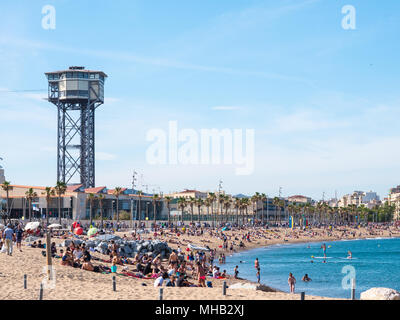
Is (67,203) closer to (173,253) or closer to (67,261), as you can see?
(173,253)

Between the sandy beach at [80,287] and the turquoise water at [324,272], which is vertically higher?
the sandy beach at [80,287]

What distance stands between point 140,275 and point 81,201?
90.1 m

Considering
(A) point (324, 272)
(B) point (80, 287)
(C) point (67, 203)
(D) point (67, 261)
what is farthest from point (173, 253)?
(C) point (67, 203)

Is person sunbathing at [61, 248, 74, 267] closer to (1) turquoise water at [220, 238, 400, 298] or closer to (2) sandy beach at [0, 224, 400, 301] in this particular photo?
(2) sandy beach at [0, 224, 400, 301]

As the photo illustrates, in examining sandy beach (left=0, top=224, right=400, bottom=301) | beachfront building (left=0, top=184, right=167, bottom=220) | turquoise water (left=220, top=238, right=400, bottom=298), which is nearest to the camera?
sandy beach (left=0, top=224, right=400, bottom=301)

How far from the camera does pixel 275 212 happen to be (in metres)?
195

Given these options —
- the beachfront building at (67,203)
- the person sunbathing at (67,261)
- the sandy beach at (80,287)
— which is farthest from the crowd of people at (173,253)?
the beachfront building at (67,203)

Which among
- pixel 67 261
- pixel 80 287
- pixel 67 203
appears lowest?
pixel 80 287

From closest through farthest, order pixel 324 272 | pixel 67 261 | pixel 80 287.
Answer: pixel 80 287 → pixel 67 261 → pixel 324 272

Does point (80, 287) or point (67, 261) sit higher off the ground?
point (67, 261)

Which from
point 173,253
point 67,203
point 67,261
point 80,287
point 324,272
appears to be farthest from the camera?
point 67,203

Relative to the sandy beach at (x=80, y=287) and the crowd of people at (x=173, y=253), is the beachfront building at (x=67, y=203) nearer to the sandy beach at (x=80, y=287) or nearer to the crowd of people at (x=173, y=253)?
the crowd of people at (x=173, y=253)

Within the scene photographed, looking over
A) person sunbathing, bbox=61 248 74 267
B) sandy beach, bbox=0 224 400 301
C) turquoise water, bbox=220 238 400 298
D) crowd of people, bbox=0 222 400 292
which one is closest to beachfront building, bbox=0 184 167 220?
crowd of people, bbox=0 222 400 292
